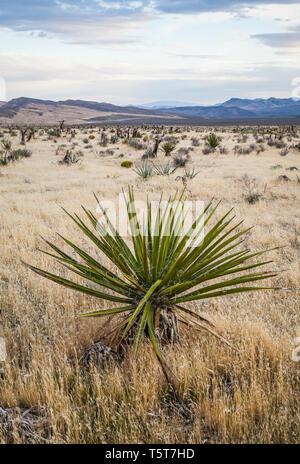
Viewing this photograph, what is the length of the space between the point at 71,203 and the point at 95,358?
6.45m

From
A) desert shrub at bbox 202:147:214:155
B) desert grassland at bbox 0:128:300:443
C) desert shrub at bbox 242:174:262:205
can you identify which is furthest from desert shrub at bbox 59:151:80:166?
desert grassland at bbox 0:128:300:443

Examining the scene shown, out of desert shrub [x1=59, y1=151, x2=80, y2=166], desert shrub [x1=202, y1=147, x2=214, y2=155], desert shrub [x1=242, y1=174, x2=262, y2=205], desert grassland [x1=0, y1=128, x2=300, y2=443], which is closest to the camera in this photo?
desert grassland [x1=0, y1=128, x2=300, y2=443]

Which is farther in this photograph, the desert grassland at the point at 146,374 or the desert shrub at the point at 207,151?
the desert shrub at the point at 207,151

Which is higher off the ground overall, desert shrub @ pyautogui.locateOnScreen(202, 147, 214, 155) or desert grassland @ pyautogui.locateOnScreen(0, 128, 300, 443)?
desert shrub @ pyautogui.locateOnScreen(202, 147, 214, 155)

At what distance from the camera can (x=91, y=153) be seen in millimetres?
21266

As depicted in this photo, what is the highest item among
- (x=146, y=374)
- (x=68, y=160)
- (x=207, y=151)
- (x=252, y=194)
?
(x=207, y=151)

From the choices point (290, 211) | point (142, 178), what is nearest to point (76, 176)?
point (142, 178)

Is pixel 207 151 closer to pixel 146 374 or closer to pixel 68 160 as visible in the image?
pixel 68 160

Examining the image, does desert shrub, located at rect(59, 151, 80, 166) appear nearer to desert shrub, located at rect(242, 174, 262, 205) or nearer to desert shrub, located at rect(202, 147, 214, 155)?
desert shrub, located at rect(202, 147, 214, 155)

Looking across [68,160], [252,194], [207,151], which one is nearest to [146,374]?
[252,194]

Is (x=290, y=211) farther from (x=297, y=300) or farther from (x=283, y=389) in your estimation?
(x=283, y=389)

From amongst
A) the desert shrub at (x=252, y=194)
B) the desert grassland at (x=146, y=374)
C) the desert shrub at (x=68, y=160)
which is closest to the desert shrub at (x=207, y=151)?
the desert shrub at (x=68, y=160)

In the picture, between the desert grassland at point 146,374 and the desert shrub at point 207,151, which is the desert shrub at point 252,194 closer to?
the desert grassland at point 146,374

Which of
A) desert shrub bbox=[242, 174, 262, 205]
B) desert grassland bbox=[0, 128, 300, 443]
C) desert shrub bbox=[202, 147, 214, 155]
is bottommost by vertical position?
desert grassland bbox=[0, 128, 300, 443]
